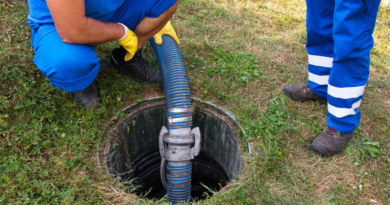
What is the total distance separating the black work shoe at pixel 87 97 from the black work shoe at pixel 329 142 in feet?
5.53

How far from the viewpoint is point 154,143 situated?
9.09 feet

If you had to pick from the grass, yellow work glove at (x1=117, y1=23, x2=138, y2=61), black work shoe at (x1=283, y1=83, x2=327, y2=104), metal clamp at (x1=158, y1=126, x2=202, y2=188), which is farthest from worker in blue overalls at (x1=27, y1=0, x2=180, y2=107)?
black work shoe at (x1=283, y1=83, x2=327, y2=104)

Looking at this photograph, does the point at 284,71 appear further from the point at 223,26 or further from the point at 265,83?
the point at 223,26

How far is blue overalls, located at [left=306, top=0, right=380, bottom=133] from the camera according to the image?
164cm

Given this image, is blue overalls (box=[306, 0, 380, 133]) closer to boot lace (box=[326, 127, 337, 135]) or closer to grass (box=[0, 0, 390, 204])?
boot lace (box=[326, 127, 337, 135])

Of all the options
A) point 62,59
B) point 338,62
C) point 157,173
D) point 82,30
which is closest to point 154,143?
point 157,173

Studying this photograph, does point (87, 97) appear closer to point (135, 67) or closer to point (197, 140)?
point (135, 67)

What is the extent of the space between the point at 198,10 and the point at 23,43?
2086 millimetres

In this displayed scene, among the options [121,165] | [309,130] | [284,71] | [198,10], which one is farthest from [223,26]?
[121,165]

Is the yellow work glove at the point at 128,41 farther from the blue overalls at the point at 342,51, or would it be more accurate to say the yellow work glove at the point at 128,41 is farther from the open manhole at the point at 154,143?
the blue overalls at the point at 342,51

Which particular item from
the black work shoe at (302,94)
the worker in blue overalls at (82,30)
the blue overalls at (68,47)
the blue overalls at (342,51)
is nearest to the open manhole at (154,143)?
the worker in blue overalls at (82,30)

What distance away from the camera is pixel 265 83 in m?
2.61

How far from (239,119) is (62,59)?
135 cm

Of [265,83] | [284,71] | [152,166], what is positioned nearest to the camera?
[265,83]
